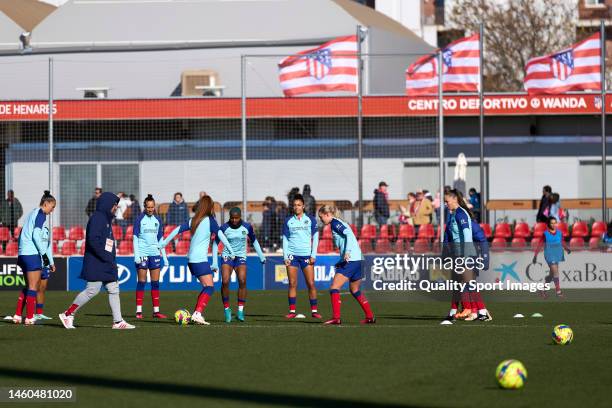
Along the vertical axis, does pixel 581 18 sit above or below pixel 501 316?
above

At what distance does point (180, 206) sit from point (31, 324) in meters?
11.7

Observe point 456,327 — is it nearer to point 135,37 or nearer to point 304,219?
point 304,219

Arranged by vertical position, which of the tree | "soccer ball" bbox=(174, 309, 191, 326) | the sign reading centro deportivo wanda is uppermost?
the tree

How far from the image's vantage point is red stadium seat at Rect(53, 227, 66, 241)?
96.8 ft

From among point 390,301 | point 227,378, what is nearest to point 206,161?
point 390,301

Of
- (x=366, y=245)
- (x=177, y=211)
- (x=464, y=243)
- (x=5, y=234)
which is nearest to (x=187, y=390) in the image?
(x=464, y=243)

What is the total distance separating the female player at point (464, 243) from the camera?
18.3 meters

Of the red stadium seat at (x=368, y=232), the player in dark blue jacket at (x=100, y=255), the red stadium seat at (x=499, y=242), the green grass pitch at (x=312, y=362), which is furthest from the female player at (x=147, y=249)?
the red stadium seat at (x=499, y=242)

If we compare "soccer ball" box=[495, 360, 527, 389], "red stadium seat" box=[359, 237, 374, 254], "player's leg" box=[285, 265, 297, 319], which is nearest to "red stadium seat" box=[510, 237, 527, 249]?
"red stadium seat" box=[359, 237, 374, 254]

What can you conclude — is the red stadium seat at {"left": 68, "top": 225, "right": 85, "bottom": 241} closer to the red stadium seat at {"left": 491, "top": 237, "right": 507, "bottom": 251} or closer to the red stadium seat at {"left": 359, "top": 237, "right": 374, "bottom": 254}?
the red stadium seat at {"left": 359, "top": 237, "right": 374, "bottom": 254}

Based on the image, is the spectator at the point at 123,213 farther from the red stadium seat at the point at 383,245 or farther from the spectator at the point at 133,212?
the red stadium seat at the point at 383,245

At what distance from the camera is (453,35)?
61812mm

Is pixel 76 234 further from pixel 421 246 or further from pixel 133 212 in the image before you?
pixel 421 246

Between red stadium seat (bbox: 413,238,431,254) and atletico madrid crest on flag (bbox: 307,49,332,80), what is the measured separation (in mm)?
4435
